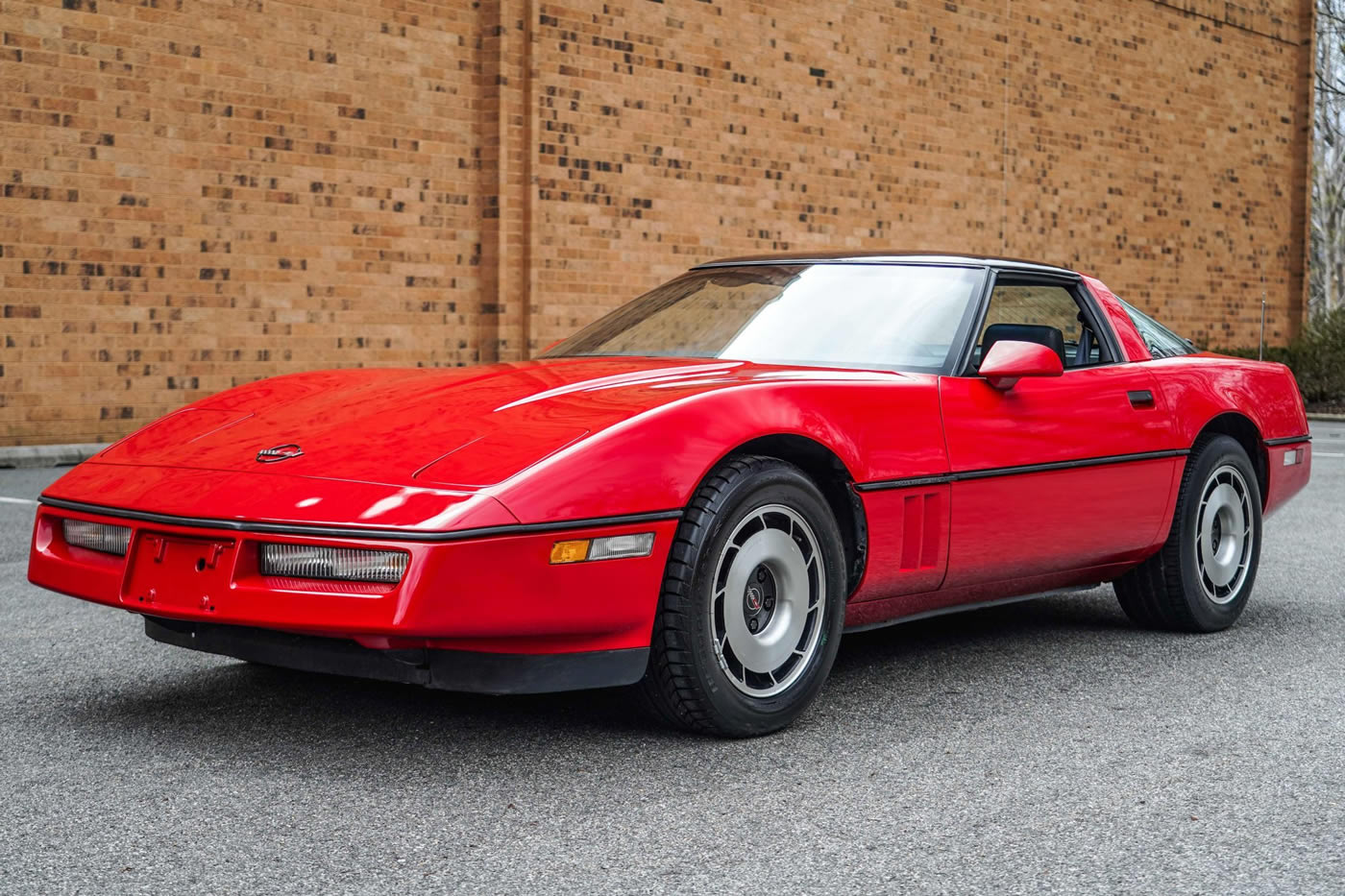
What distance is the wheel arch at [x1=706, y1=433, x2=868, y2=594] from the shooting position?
4016 millimetres

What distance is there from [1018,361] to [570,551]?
170cm

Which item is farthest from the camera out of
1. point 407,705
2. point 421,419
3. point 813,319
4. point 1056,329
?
point 1056,329

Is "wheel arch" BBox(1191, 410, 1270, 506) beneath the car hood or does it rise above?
beneath

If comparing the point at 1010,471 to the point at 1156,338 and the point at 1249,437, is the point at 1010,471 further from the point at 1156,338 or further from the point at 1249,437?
the point at 1249,437

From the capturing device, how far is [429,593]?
3.25m

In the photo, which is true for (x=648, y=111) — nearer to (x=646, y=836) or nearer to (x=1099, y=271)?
(x=1099, y=271)

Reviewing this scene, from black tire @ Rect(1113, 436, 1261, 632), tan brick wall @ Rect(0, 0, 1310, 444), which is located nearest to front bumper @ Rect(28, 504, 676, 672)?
black tire @ Rect(1113, 436, 1261, 632)

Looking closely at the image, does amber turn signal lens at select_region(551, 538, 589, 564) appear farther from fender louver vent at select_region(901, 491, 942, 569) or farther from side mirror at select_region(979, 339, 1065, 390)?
side mirror at select_region(979, 339, 1065, 390)

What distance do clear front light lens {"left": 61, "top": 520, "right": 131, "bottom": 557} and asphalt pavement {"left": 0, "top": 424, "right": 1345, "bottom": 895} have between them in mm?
473

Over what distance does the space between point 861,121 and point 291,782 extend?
1508cm

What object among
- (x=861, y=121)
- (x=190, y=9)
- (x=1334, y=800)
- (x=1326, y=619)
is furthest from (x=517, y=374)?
(x=861, y=121)

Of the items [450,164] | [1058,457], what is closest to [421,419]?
[1058,457]

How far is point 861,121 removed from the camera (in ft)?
57.4

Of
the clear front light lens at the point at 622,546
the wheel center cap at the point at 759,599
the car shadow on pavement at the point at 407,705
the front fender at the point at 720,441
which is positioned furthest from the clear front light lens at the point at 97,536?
the wheel center cap at the point at 759,599
